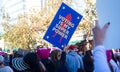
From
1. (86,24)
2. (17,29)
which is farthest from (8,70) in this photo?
(17,29)

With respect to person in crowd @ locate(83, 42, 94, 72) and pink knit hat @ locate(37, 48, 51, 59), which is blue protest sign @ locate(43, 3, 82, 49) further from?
person in crowd @ locate(83, 42, 94, 72)

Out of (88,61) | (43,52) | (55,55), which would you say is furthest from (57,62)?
(88,61)

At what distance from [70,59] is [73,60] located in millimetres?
102

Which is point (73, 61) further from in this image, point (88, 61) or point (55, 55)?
point (55, 55)

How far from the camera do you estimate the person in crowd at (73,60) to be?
10461mm

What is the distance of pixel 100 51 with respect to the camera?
229 centimetres

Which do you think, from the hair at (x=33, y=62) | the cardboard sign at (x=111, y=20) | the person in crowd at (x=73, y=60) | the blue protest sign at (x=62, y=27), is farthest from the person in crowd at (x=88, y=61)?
the cardboard sign at (x=111, y=20)

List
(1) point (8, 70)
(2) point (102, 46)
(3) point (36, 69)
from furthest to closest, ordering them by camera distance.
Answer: (1) point (8, 70) < (3) point (36, 69) < (2) point (102, 46)

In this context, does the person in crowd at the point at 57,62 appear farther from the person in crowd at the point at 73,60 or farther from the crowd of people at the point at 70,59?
the person in crowd at the point at 73,60

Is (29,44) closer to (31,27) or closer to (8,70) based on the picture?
(31,27)

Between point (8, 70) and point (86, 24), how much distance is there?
826 inches

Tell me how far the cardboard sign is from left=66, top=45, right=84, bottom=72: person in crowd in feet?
26.4

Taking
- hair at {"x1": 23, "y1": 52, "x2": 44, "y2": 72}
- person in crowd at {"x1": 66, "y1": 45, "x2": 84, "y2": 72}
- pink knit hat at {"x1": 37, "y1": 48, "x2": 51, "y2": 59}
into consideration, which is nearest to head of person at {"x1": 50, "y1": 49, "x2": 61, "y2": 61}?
pink knit hat at {"x1": 37, "y1": 48, "x2": 51, "y2": 59}

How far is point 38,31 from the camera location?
36.7 meters
